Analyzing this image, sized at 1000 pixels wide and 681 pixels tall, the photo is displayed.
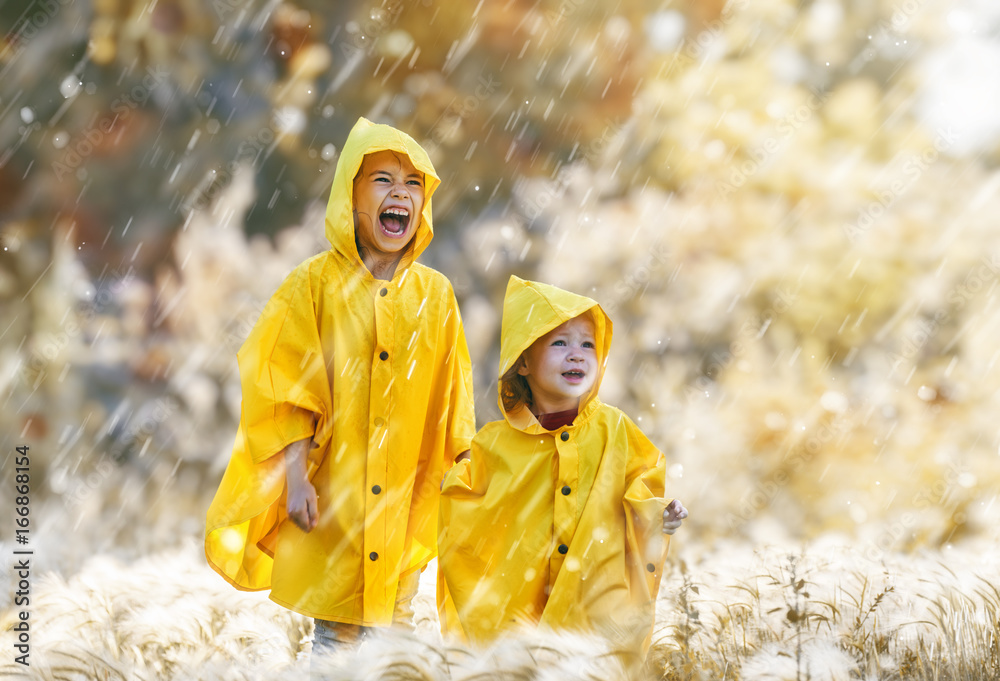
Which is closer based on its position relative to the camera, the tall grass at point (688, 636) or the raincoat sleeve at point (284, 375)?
the tall grass at point (688, 636)

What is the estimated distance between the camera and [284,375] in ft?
8.11

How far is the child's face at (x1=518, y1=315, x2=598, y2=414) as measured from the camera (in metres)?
2.37

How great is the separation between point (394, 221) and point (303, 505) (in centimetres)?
94

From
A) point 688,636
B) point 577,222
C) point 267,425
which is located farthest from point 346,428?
point 577,222

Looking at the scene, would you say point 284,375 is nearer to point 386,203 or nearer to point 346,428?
point 346,428

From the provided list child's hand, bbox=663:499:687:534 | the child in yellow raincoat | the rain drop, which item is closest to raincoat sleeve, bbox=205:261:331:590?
the child in yellow raincoat

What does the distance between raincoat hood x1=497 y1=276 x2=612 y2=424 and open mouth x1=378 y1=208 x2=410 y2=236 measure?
1.31 ft

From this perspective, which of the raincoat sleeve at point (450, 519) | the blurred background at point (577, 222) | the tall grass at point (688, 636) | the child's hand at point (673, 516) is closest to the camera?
the tall grass at point (688, 636)

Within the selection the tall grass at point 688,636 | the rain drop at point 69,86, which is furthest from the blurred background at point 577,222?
the tall grass at point 688,636

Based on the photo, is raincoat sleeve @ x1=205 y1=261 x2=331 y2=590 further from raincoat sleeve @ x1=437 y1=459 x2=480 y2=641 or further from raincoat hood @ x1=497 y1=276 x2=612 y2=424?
raincoat hood @ x1=497 y1=276 x2=612 y2=424

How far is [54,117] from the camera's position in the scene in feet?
15.7

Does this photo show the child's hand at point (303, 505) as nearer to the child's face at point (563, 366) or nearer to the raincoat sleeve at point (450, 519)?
the raincoat sleeve at point (450, 519)

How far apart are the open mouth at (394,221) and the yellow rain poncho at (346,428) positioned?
0.11 metres

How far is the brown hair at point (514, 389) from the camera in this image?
8.29ft
